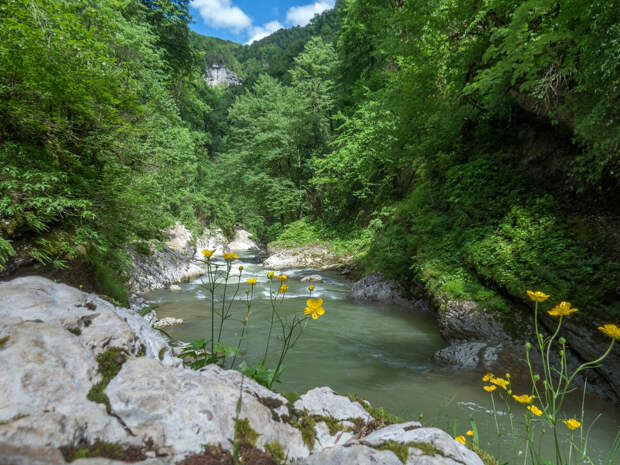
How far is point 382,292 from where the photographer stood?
768 centimetres

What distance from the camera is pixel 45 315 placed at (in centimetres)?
149

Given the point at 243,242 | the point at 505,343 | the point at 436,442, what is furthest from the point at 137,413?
the point at 243,242

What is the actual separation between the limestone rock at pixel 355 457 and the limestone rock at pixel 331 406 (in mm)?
415

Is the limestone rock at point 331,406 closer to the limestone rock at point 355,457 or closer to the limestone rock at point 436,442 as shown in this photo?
the limestone rock at point 436,442

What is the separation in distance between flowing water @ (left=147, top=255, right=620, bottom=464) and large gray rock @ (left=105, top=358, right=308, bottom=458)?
3.50 ft

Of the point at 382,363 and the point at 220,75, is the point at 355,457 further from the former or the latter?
the point at 220,75

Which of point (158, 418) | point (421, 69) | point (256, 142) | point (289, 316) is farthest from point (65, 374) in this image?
point (256, 142)

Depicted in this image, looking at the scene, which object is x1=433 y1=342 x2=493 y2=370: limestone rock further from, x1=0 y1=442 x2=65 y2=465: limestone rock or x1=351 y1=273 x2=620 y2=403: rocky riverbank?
x1=0 y1=442 x2=65 y2=465: limestone rock

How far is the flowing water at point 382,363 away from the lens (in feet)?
9.51

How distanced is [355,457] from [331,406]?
540 mm

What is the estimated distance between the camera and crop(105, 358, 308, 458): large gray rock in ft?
3.48

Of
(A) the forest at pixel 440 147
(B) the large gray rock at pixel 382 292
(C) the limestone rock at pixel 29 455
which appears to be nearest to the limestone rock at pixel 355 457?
(C) the limestone rock at pixel 29 455

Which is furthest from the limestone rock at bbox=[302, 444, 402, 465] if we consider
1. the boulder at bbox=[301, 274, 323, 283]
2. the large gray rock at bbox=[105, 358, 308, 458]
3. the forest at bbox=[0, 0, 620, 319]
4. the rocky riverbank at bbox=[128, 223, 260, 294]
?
the boulder at bbox=[301, 274, 323, 283]

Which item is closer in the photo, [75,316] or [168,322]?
[75,316]
